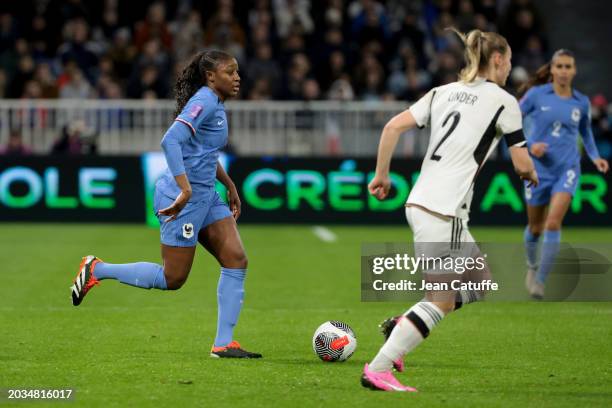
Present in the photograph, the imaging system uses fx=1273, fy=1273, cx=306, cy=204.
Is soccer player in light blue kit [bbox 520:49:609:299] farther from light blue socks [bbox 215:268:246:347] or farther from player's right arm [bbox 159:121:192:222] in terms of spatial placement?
player's right arm [bbox 159:121:192:222]

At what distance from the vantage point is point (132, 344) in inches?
364

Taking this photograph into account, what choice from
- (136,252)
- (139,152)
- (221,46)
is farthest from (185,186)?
(221,46)

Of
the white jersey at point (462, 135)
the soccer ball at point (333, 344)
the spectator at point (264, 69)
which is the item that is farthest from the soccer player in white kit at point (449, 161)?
the spectator at point (264, 69)

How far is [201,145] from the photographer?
8.56 meters

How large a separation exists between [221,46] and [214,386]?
48.4 feet

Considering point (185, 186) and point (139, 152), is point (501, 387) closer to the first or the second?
point (185, 186)

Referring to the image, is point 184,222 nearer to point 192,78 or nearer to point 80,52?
point 192,78

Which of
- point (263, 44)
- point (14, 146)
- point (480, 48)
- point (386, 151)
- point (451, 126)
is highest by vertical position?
point (480, 48)

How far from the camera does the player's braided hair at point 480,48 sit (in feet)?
24.0

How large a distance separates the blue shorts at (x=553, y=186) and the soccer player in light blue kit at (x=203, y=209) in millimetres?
4421

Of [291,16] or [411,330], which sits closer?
[411,330]

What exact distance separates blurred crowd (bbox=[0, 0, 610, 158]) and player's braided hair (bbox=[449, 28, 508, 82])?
42.3 feet

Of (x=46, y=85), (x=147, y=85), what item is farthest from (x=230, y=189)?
(x=46, y=85)

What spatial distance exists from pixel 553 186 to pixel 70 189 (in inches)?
388
